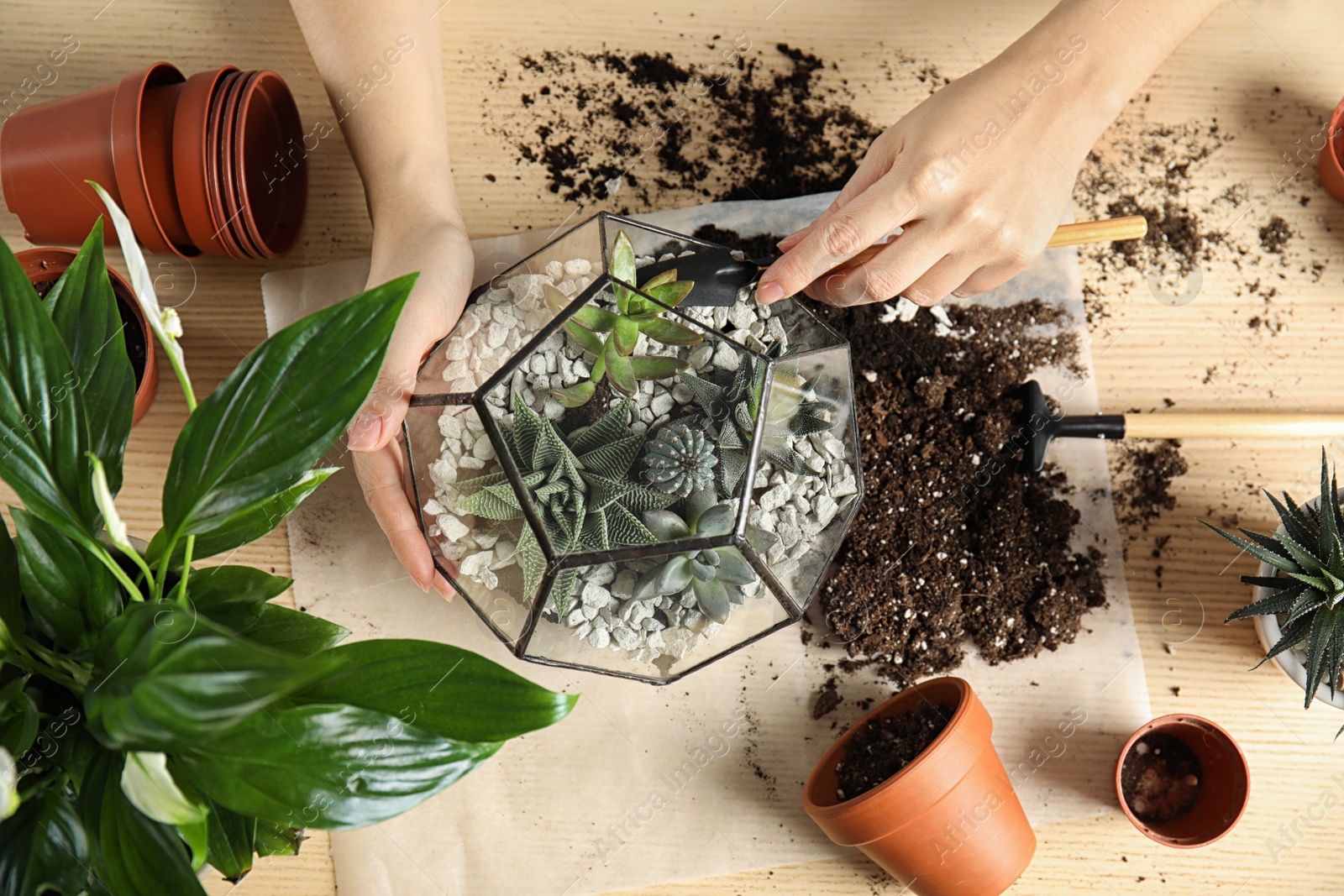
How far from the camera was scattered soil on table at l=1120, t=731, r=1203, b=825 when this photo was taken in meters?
0.96

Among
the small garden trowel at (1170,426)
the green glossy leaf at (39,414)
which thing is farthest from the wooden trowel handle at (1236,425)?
the green glossy leaf at (39,414)

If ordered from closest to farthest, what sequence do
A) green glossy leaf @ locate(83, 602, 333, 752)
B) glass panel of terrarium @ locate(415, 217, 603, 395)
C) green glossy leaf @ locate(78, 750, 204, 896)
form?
green glossy leaf @ locate(83, 602, 333, 752), green glossy leaf @ locate(78, 750, 204, 896), glass panel of terrarium @ locate(415, 217, 603, 395)

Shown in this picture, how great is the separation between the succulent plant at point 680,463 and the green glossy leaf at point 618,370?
0.07 metres

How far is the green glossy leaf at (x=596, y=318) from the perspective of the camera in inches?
31.6

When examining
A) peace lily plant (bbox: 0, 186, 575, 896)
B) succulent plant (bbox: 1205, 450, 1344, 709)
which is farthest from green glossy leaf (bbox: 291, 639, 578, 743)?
succulent plant (bbox: 1205, 450, 1344, 709)

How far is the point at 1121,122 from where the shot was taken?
110 cm

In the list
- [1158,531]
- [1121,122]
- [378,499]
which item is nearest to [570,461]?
[378,499]

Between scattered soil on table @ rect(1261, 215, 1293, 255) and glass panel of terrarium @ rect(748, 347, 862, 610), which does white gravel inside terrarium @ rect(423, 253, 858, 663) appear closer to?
glass panel of terrarium @ rect(748, 347, 862, 610)

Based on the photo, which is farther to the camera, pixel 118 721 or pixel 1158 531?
pixel 1158 531

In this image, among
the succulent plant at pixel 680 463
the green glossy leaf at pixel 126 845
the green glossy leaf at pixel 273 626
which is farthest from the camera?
the succulent plant at pixel 680 463

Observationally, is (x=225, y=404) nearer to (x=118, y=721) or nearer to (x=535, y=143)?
(x=118, y=721)

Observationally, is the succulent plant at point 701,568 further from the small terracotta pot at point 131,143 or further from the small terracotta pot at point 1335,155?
Answer: the small terracotta pot at point 1335,155

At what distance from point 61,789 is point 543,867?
562 millimetres

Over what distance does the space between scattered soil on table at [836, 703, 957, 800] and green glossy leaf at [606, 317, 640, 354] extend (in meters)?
0.52
